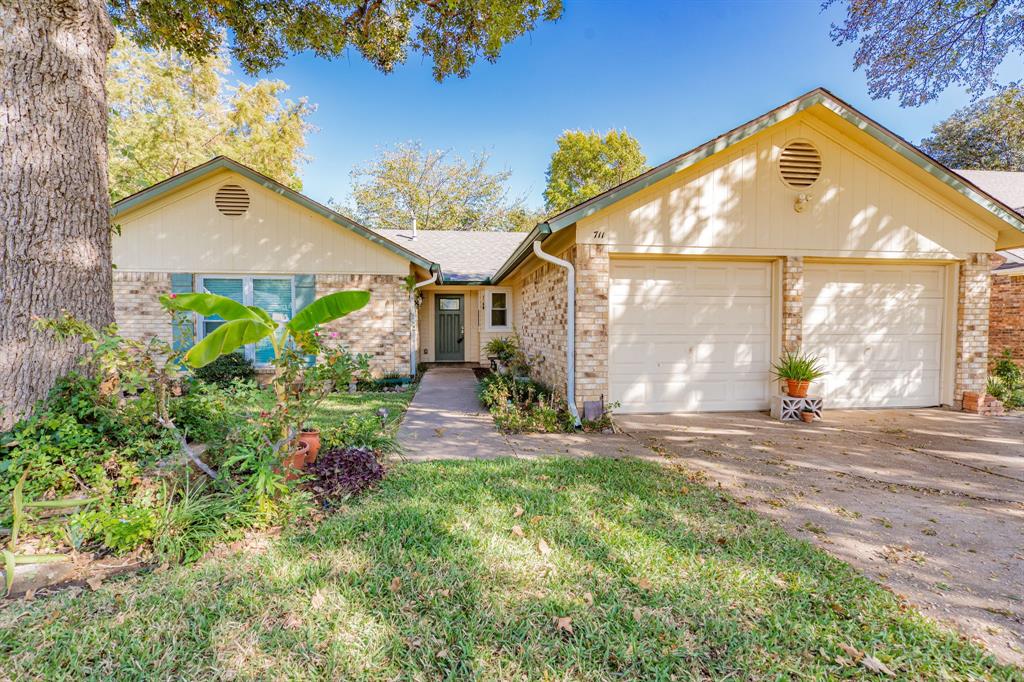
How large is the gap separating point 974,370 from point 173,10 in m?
15.3

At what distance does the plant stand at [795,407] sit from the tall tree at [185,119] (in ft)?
75.4

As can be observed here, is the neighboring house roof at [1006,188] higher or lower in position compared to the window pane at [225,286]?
higher

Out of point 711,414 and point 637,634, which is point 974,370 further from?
point 637,634

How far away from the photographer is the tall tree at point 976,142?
67.2ft

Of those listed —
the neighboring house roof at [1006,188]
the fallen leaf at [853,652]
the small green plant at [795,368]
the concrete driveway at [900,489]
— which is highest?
the neighboring house roof at [1006,188]

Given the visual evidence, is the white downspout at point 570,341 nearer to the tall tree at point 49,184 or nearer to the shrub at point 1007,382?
the tall tree at point 49,184

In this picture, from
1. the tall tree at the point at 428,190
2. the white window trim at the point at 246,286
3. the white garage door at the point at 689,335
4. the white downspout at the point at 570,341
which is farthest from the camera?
the tall tree at the point at 428,190

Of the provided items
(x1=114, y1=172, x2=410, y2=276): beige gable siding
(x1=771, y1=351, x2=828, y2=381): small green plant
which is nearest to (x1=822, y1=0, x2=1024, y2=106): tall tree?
(x1=771, y1=351, x2=828, y2=381): small green plant

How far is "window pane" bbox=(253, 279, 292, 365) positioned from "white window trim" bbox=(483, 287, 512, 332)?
591cm

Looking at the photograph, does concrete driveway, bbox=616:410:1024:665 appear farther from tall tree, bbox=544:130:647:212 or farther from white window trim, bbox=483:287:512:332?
tall tree, bbox=544:130:647:212

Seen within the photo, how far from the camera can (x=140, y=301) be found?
970 cm

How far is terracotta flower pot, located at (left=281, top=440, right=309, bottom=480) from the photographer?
11.5 ft

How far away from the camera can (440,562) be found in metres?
2.79

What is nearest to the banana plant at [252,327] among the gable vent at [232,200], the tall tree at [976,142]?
the gable vent at [232,200]
